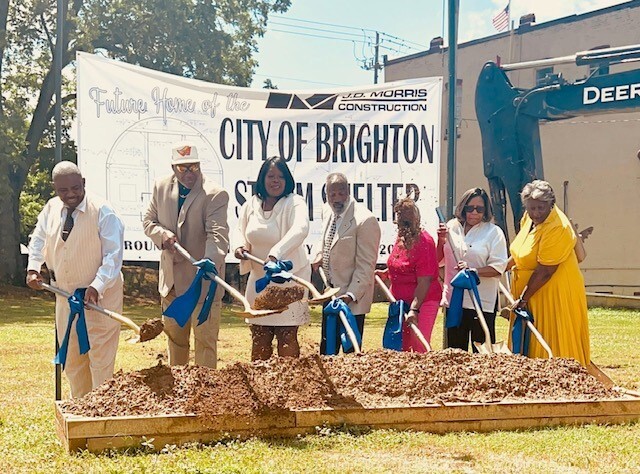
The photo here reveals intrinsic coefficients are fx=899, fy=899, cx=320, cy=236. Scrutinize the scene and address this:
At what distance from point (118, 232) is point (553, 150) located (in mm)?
20017

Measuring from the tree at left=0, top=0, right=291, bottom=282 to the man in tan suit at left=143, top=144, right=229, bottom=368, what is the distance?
13470mm

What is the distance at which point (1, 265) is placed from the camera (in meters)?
20.1

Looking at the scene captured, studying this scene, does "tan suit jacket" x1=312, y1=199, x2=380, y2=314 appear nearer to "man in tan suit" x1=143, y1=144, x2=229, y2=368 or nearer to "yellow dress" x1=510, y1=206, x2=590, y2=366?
"man in tan suit" x1=143, y1=144, x2=229, y2=368

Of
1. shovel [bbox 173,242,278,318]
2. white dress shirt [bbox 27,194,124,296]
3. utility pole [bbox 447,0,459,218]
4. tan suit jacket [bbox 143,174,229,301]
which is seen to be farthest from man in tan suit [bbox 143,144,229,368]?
utility pole [bbox 447,0,459,218]

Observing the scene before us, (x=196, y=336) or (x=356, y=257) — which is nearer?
(x=196, y=336)

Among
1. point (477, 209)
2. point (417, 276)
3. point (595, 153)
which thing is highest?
point (595, 153)

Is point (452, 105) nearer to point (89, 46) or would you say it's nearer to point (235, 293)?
point (235, 293)

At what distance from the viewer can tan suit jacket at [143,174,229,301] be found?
21.0 feet

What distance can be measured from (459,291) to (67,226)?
295 centimetres

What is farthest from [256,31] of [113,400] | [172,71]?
[113,400]

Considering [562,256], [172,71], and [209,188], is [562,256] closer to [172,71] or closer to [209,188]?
[209,188]

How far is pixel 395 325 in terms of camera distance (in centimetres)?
710

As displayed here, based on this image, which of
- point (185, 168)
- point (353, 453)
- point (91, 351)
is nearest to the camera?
point (353, 453)

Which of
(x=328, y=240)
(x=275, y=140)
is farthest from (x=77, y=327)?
(x=275, y=140)
